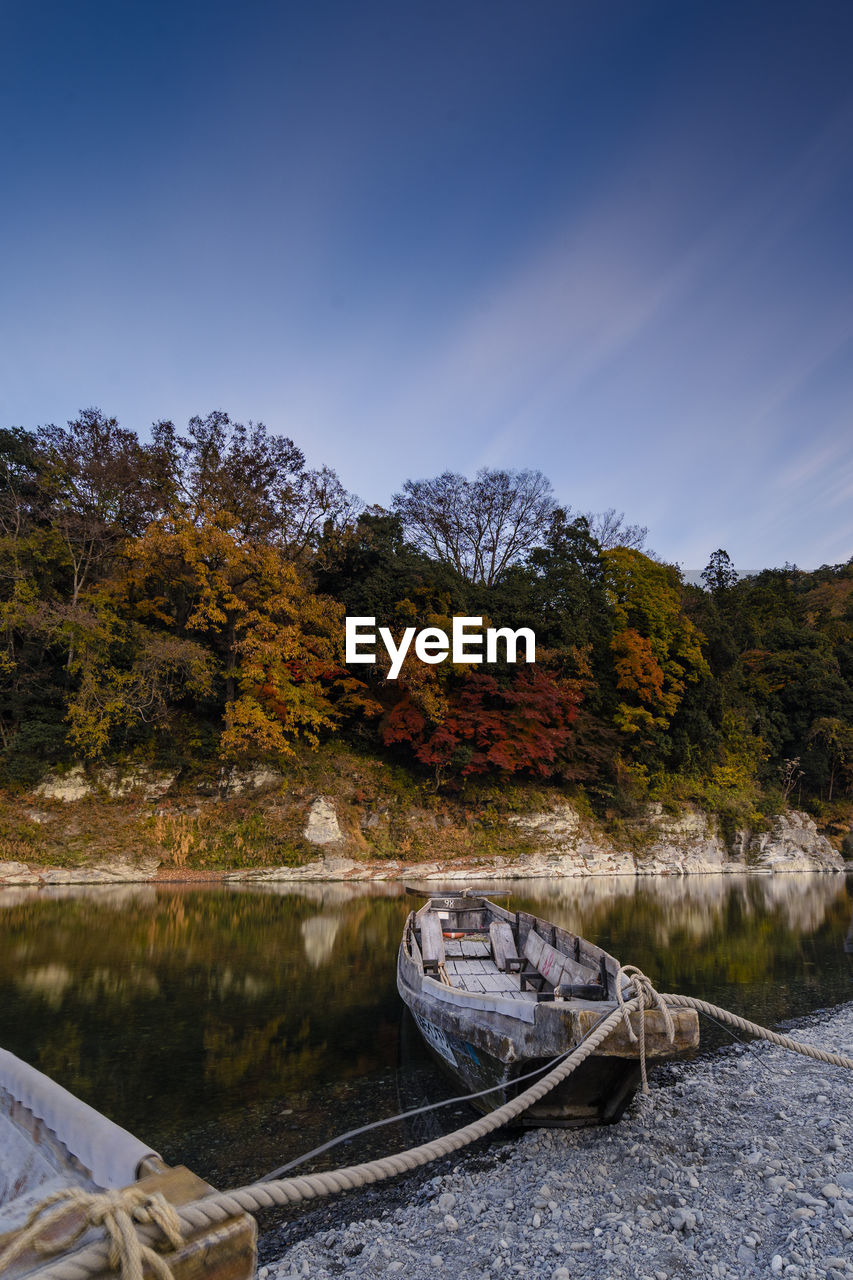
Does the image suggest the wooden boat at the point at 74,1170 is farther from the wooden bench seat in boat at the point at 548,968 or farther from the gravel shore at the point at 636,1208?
the wooden bench seat in boat at the point at 548,968

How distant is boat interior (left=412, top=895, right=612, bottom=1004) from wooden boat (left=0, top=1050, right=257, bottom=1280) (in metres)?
3.66

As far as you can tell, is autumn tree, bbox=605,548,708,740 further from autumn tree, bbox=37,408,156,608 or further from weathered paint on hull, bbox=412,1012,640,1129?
weathered paint on hull, bbox=412,1012,640,1129

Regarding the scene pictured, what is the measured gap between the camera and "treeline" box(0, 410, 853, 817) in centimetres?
2080

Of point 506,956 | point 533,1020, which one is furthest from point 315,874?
point 533,1020

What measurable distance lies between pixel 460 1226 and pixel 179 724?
21702mm

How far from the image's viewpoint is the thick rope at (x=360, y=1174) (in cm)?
144

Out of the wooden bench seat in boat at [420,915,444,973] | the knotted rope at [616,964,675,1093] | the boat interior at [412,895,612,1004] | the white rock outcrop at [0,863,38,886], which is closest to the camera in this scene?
the knotted rope at [616,964,675,1093]

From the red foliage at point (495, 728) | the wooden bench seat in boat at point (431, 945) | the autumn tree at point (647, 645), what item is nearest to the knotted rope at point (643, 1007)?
the wooden bench seat in boat at point (431, 945)

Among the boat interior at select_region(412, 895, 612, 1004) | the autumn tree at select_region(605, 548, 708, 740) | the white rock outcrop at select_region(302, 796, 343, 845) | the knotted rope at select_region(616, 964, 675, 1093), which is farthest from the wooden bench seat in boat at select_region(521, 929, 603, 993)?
the autumn tree at select_region(605, 548, 708, 740)

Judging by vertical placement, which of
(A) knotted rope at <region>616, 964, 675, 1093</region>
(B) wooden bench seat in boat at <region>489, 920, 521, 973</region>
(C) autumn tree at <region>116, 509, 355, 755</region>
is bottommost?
Result: (B) wooden bench seat in boat at <region>489, 920, 521, 973</region>

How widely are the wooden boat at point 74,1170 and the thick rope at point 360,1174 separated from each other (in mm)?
45

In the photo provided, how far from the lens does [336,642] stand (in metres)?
24.4

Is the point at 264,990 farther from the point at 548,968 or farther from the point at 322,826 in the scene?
the point at 322,826

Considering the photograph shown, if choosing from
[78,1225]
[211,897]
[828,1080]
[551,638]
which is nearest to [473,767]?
[551,638]
